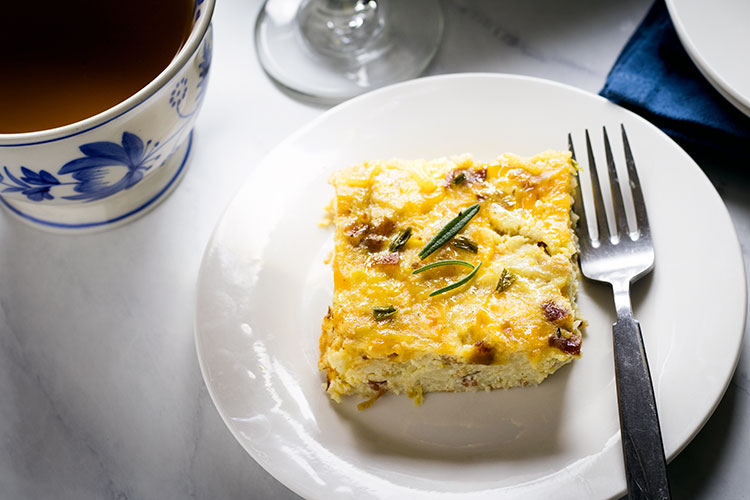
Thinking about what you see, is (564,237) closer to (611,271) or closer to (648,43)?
(611,271)

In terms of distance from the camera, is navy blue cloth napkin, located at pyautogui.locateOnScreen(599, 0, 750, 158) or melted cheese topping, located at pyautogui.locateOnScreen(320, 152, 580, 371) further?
navy blue cloth napkin, located at pyautogui.locateOnScreen(599, 0, 750, 158)

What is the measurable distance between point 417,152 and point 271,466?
109 cm

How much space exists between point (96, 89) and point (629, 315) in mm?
1617

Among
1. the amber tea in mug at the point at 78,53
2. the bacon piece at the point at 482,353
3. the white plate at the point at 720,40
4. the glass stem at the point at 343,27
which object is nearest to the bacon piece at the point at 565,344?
the bacon piece at the point at 482,353

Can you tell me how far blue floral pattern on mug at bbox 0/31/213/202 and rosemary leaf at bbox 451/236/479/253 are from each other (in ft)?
2.88

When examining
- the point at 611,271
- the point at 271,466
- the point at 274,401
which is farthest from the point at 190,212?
the point at 611,271

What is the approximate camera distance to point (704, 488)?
2068mm

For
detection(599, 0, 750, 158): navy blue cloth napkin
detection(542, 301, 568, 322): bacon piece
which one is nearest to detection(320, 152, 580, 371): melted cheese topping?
detection(542, 301, 568, 322): bacon piece

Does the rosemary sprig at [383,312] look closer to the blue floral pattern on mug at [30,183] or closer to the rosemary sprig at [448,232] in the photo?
the rosemary sprig at [448,232]

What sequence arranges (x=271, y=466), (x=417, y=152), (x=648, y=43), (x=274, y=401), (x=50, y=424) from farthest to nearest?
(x=648, y=43) < (x=417, y=152) < (x=50, y=424) < (x=274, y=401) < (x=271, y=466)

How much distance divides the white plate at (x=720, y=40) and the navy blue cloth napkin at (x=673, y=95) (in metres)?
0.05

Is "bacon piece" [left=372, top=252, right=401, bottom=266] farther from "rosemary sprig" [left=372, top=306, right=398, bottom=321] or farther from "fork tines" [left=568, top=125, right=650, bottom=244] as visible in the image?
"fork tines" [left=568, top=125, right=650, bottom=244]

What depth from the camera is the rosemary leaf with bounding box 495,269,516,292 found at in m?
1.99

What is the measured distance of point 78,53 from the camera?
2.22 meters
